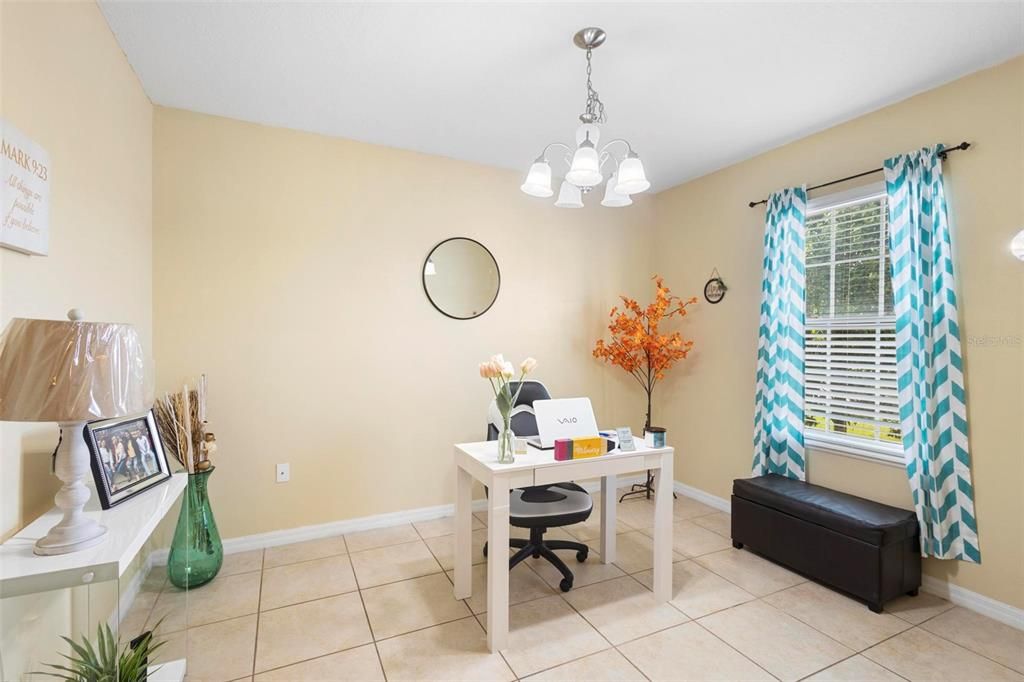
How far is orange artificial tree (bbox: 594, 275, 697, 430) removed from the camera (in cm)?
378

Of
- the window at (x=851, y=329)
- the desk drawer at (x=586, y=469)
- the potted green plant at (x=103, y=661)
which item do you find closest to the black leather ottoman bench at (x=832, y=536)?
the window at (x=851, y=329)

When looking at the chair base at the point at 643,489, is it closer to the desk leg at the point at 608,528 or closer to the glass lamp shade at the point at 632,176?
the desk leg at the point at 608,528

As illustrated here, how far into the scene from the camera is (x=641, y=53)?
7.36 ft

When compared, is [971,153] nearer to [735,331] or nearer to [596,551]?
[735,331]

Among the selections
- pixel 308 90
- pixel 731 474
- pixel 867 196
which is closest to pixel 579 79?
pixel 308 90

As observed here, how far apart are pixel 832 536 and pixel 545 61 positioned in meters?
2.85

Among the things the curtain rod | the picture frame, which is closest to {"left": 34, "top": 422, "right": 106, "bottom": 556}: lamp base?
the picture frame

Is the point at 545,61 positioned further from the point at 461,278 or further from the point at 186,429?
the point at 186,429

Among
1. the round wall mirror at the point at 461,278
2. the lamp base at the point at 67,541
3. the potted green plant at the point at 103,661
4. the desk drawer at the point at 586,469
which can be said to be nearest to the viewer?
the lamp base at the point at 67,541

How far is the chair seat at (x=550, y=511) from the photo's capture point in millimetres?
2422

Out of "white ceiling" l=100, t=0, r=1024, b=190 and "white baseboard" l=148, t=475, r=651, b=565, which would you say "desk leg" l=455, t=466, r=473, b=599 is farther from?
"white ceiling" l=100, t=0, r=1024, b=190

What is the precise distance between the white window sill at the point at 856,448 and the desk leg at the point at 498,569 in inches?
87.6

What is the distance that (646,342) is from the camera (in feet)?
12.3

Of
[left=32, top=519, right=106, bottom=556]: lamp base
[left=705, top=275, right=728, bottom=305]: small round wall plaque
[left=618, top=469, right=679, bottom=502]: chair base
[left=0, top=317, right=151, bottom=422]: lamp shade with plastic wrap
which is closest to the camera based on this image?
[left=0, top=317, right=151, bottom=422]: lamp shade with plastic wrap
